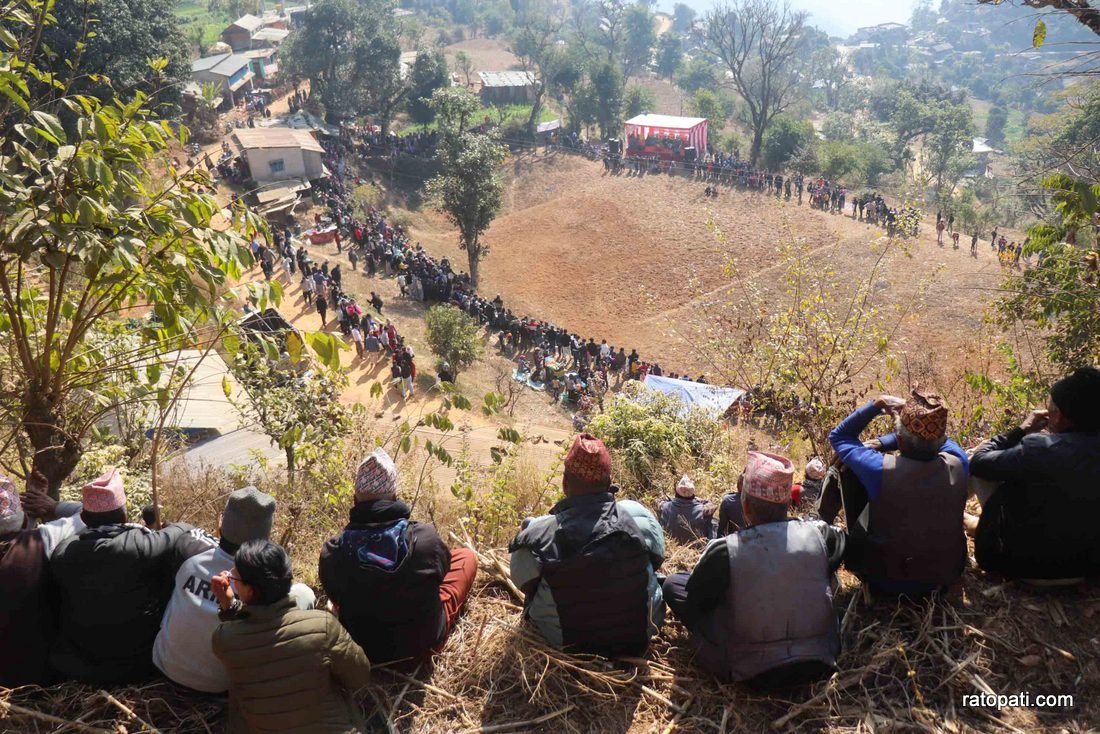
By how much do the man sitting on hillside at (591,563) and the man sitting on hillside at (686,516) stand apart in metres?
1.64

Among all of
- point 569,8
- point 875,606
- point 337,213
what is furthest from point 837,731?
point 569,8

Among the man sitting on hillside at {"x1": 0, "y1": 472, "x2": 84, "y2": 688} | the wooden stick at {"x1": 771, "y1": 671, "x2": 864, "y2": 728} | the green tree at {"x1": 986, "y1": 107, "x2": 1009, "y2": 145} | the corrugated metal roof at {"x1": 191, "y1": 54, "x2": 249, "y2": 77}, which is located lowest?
the green tree at {"x1": 986, "y1": 107, "x2": 1009, "y2": 145}

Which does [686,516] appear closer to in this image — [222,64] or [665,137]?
[665,137]

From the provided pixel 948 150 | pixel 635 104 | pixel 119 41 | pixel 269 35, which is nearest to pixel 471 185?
pixel 119 41

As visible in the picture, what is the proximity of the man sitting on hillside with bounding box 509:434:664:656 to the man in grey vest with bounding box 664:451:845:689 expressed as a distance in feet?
1.02

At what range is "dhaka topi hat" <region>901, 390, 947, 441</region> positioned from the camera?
349 cm

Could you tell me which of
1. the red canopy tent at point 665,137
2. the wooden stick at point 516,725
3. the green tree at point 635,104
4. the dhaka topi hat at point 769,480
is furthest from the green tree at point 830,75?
the wooden stick at point 516,725

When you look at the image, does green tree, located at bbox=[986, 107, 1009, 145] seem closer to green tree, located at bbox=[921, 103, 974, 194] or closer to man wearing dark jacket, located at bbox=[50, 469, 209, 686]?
green tree, located at bbox=[921, 103, 974, 194]

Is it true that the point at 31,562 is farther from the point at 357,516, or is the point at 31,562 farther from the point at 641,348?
the point at 641,348

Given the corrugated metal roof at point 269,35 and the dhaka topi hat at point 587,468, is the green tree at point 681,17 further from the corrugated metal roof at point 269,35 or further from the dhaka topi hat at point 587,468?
the dhaka topi hat at point 587,468

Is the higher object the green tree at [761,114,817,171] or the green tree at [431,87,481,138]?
the green tree at [431,87,481,138]

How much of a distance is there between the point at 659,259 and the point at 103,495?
95.2 feet

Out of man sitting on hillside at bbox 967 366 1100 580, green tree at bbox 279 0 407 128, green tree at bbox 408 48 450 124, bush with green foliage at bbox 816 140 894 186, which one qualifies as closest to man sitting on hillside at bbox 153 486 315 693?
man sitting on hillside at bbox 967 366 1100 580

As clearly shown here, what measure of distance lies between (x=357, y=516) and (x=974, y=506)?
171 inches
